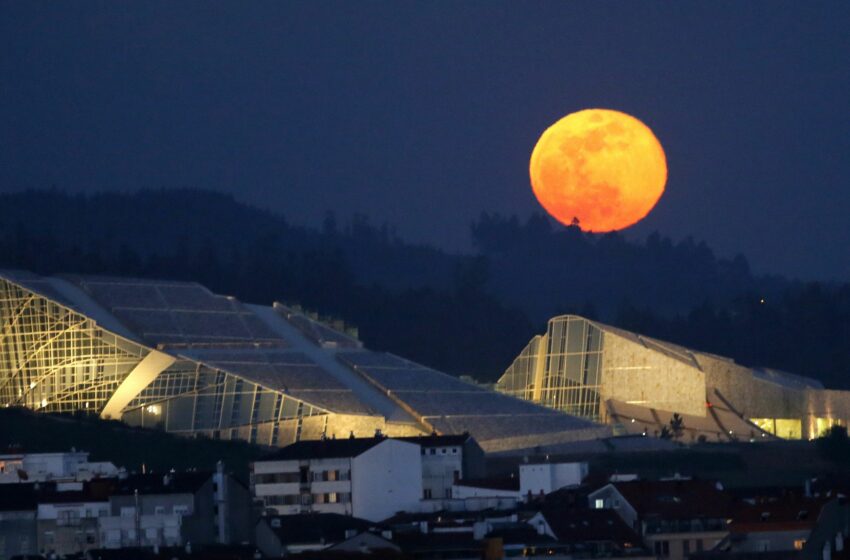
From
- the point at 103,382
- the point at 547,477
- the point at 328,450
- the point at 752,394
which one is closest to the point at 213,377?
the point at 103,382

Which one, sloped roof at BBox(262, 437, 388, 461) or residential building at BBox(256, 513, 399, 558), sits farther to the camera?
sloped roof at BBox(262, 437, 388, 461)

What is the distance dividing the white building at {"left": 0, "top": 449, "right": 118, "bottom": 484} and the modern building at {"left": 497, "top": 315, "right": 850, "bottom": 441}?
1280 inches

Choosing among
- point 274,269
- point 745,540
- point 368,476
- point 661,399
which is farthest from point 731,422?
point 274,269

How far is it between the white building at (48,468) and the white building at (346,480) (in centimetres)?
497

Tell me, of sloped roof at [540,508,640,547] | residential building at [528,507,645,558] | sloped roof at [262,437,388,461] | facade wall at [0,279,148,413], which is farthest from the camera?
facade wall at [0,279,148,413]

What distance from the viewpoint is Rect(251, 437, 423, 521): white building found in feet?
282

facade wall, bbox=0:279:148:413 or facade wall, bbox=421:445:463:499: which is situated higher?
facade wall, bbox=0:279:148:413

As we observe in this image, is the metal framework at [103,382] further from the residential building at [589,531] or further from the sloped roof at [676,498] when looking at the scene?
the residential building at [589,531]

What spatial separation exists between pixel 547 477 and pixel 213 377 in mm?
26937

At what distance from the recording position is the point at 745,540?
75.6 metres

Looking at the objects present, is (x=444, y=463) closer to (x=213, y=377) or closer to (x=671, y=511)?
(x=671, y=511)

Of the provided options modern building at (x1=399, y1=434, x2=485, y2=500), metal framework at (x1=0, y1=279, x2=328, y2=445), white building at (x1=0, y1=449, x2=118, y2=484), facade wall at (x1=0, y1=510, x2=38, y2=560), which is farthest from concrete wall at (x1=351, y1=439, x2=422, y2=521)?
metal framework at (x1=0, y1=279, x2=328, y2=445)

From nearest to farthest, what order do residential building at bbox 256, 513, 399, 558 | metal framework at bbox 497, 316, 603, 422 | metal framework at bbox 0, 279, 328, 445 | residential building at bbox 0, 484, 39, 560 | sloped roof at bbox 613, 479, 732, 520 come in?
1. residential building at bbox 256, 513, 399, 558
2. residential building at bbox 0, 484, 39, 560
3. sloped roof at bbox 613, 479, 732, 520
4. metal framework at bbox 0, 279, 328, 445
5. metal framework at bbox 497, 316, 603, 422

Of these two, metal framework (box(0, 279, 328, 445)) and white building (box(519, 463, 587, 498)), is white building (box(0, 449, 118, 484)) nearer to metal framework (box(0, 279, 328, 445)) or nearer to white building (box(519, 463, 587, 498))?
white building (box(519, 463, 587, 498))
